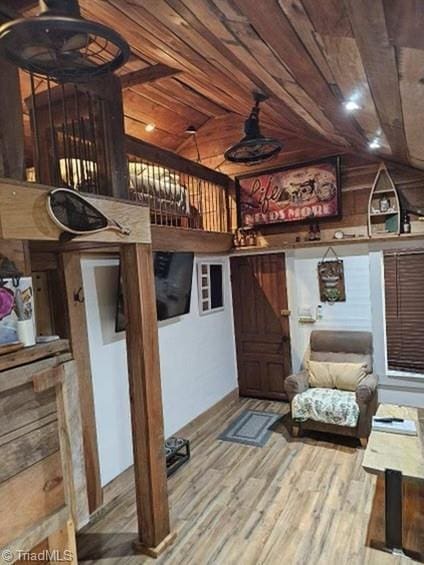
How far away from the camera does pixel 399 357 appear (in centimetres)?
436

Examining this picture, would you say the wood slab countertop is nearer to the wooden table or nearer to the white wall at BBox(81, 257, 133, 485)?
the wooden table

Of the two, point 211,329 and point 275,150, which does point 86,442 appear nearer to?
point 211,329

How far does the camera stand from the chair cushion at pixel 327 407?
378 cm

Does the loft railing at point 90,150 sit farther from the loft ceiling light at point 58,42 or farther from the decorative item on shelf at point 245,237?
the decorative item on shelf at point 245,237

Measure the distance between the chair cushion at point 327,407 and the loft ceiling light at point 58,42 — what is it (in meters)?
3.54

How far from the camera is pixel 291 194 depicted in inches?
195

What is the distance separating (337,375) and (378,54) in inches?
142

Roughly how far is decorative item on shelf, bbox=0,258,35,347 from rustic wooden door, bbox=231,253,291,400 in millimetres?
3960

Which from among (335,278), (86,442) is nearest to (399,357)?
(335,278)

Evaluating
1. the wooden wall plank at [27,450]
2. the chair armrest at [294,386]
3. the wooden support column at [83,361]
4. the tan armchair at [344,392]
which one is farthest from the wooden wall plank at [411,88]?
the chair armrest at [294,386]

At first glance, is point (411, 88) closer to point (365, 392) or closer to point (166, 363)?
point (365, 392)

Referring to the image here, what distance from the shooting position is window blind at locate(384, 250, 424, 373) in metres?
4.21

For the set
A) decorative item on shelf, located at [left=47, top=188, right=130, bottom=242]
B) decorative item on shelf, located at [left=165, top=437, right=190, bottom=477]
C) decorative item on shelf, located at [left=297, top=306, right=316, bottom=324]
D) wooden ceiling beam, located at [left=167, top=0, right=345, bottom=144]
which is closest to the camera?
wooden ceiling beam, located at [left=167, top=0, right=345, bottom=144]

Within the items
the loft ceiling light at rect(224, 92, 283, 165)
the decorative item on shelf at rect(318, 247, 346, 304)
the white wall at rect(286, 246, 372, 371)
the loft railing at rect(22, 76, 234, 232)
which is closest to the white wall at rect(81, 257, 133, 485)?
the loft railing at rect(22, 76, 234, 232)
